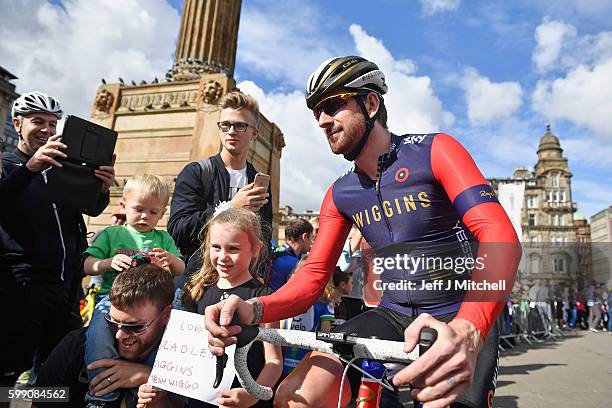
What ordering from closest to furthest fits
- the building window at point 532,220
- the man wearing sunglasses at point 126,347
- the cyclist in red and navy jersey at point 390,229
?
the cyclist in red and navy jersey at point 390,229 → the man wearing sunglasses at point 126,347 → the building window at point 532,220

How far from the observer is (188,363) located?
2176 millimetres

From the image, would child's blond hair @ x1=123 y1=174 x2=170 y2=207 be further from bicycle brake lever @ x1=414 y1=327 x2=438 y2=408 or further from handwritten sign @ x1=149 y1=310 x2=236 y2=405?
bicycle brake lever @ x1=414 y1=327 x2=438 y2=408

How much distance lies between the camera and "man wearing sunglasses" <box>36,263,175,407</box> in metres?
2.62

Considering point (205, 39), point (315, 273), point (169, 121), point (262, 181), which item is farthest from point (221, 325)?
A: point (205, 39)

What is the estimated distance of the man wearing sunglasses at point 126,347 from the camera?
2623 millimetres

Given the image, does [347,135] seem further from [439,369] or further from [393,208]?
[439,369]

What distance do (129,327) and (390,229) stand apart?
5.92ft

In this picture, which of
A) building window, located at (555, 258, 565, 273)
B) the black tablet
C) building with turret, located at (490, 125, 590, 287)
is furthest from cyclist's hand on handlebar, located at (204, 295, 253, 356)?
building with turret, located at (490, 125, 590, 287)

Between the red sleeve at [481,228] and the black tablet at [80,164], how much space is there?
9.19 ft

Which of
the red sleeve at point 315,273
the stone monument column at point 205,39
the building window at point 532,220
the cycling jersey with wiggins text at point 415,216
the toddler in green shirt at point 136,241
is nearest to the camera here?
the cycling jersey with wiggins text at point 415,216

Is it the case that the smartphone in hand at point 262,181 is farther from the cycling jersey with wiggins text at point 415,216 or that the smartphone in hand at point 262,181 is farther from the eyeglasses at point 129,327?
the eyeglasses at point 129,327

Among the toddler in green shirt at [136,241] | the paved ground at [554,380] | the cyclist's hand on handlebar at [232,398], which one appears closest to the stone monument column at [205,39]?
the toddler in green shirt at [136,241]

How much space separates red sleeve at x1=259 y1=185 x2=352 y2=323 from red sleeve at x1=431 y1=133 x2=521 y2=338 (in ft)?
2.37

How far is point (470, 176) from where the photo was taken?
1811mm
